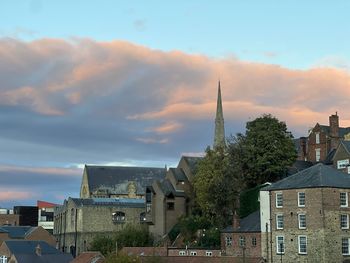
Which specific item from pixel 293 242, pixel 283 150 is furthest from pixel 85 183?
pixel 293 242

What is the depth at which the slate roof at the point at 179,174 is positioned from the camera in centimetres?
10659

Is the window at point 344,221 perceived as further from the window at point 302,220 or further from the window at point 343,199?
the window at point 302,220

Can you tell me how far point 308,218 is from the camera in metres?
68.4

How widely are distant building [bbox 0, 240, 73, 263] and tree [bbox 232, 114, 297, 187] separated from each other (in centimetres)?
2807

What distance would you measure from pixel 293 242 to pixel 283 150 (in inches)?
892

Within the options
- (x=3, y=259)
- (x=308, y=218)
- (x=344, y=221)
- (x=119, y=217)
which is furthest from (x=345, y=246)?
(x=119, y=217)

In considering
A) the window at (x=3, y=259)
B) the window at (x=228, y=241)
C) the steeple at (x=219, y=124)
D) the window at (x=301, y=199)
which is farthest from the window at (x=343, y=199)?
the steeple at (x=219, y=124)

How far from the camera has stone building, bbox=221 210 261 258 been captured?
73.8m

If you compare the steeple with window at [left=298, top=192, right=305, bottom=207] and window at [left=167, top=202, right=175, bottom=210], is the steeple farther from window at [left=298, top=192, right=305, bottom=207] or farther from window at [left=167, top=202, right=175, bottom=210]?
window at [left=298, top=192, right=305, bottom=207]

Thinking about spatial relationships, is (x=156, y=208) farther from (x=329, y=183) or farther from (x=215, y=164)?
(x=329, y=183)

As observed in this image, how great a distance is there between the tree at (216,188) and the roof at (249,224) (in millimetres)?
9090

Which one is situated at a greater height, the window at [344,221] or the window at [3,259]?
the window at [344,221]

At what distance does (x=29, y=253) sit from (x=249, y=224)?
103ft

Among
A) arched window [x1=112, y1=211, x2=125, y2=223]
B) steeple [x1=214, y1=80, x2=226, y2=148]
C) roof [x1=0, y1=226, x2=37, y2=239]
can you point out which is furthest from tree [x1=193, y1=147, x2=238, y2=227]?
steeple [x1=214, y1=80, x2=226, y2=148]
